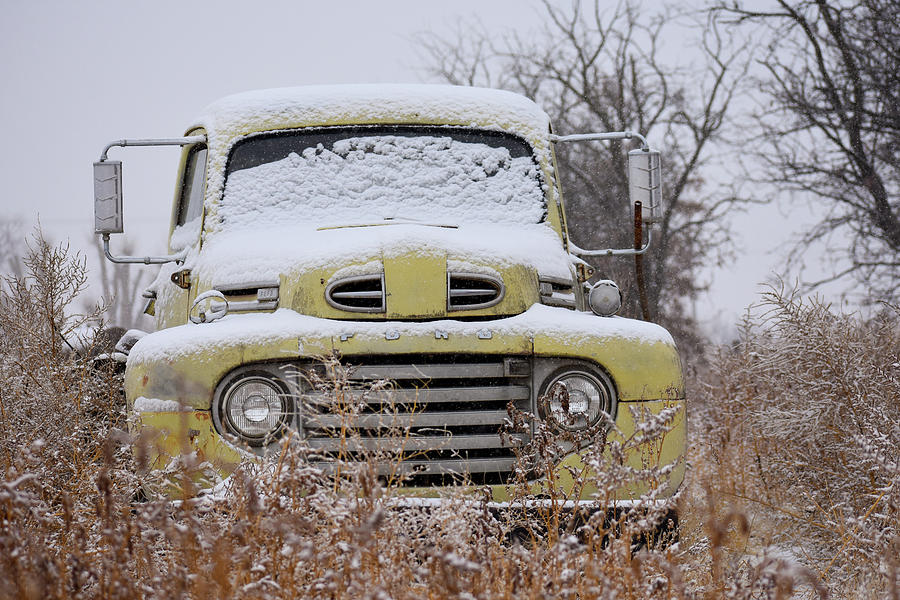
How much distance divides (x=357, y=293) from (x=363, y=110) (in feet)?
5.48

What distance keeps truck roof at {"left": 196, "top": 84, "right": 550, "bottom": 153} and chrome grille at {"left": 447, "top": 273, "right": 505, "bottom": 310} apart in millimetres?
1503

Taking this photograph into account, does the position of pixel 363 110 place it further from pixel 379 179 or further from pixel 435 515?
pixel 435 515

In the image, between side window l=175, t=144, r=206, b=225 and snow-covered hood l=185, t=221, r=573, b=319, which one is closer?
→ snow-covered hood l=185, t=221, r=573, b=319

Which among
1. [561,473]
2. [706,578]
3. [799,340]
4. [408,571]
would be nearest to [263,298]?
[561,473]

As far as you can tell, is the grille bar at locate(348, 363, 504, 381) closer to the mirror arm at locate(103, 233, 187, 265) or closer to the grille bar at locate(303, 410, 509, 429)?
the grille bar at locate(303, 410, 509, 429)

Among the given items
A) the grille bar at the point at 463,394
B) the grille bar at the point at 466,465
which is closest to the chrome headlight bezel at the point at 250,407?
the grille bar at the point at 466,465

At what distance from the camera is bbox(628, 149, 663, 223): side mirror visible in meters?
5.27

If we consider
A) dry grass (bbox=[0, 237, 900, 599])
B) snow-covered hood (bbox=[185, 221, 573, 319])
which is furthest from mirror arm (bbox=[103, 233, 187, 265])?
dry grass (bbox=[0, 237, 900, 599])

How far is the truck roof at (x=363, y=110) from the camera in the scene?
532 centimetres

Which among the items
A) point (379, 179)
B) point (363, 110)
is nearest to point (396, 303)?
point (379, 179)

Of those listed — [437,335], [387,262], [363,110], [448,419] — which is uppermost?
[363,110]

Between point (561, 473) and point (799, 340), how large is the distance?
240cm

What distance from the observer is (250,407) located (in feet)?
12.2

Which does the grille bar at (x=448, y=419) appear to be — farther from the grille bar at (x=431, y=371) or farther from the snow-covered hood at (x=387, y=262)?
the snow-covered hood at (x=387, y=262)
